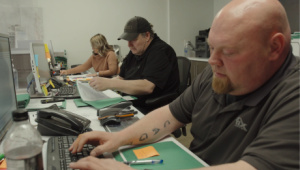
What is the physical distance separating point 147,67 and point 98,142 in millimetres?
1144

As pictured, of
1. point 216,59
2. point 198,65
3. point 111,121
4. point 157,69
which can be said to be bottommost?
point 198,65

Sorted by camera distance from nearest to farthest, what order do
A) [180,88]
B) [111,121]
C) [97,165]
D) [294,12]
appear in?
[97,165], [111,121], [180,88], [294,12]

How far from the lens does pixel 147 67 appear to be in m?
2.09

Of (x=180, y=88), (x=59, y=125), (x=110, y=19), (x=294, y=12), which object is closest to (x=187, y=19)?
(x=110, y=19)

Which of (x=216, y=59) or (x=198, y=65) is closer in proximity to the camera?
(x=216, y=59)

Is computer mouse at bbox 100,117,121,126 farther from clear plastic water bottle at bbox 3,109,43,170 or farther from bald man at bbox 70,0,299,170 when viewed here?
clear plastic water bottle at bbox 3,109,43,170

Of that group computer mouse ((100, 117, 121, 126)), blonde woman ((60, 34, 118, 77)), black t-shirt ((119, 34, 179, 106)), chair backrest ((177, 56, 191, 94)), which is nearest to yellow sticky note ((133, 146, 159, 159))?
computer mouse ((100, 117, 121, 126))

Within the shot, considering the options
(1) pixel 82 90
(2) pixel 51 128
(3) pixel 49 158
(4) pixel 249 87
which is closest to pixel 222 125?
(4) pixel 249 87

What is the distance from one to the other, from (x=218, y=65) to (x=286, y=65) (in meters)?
0.22

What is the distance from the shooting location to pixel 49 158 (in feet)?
2.91

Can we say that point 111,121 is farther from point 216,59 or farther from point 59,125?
point 216,59

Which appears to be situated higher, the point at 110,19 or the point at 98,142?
the point at 110,19

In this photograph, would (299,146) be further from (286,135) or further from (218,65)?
(218,65)

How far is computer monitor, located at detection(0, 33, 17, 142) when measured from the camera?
939 mm
